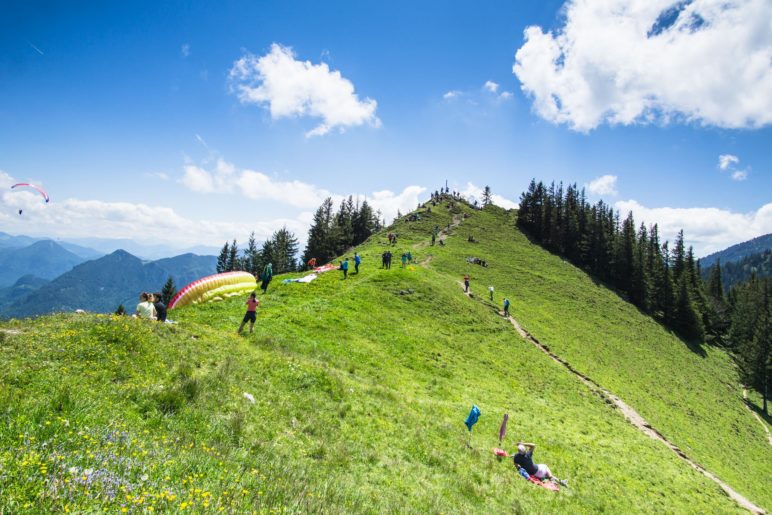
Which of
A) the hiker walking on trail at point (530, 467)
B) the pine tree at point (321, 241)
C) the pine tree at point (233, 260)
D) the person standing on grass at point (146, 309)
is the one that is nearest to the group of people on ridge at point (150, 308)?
the person standing on grass at point (146, 309)

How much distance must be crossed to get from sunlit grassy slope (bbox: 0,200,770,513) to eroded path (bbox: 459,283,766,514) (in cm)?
173

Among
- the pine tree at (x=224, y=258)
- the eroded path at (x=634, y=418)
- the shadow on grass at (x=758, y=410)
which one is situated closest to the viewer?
the eroded path at (x=634, y=418)

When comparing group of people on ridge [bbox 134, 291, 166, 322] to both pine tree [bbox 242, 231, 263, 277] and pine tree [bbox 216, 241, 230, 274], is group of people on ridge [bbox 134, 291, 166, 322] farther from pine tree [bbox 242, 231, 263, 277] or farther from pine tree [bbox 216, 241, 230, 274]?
pine tree [bbox 216, 241, 230, 274]

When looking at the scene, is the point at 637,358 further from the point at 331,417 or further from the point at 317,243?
the point at 317,243

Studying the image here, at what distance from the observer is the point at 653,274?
86250 millimetres

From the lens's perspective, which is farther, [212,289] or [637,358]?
[637,358]

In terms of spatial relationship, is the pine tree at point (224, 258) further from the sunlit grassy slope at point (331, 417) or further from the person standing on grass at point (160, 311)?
the person standing on grass at point (160, 311)

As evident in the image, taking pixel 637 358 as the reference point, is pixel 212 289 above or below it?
above

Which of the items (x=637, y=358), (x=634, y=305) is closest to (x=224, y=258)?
(x=637, y=358)

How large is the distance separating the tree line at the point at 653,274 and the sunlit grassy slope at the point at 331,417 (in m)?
39.6

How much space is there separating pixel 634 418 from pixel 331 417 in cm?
3166

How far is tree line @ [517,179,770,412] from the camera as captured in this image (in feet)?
245

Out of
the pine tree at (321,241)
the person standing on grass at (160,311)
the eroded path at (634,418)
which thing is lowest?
the eroded path at (634,418)

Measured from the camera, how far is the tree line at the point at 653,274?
74688 mm
